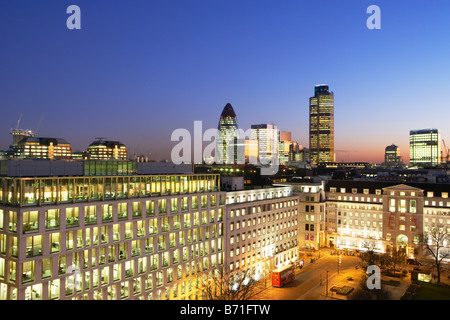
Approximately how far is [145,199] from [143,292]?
54.2ft

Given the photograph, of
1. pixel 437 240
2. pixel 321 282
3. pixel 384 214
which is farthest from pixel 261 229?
pixel 437 240

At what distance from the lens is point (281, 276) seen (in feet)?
279

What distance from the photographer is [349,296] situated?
253ft

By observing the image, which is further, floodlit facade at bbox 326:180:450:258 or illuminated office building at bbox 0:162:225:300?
floodlit facade at bbox 326:180:450:258

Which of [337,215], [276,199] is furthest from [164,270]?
[337,215]

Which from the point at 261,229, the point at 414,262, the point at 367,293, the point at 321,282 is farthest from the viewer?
the point at 414,262

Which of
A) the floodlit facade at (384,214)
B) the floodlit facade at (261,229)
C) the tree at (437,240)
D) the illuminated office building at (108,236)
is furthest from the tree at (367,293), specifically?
the floodlit facade at (384,214)

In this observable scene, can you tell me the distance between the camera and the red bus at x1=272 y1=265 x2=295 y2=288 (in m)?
84.5

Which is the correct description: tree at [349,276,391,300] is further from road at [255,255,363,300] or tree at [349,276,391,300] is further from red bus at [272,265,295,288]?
red bus at [272,265,295,288]

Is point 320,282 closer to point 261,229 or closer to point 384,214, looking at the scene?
point 261,229

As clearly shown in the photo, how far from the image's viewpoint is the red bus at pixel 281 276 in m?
84.5

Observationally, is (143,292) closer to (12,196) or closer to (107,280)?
(107,280)

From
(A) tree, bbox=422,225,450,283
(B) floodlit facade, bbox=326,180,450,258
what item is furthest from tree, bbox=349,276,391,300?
(B) floodlit facade, bbox=326,180,450,258

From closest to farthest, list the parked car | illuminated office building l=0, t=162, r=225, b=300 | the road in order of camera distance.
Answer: illuminated office building l=0, t=162, r=225, b=300 < the road < the parked car
